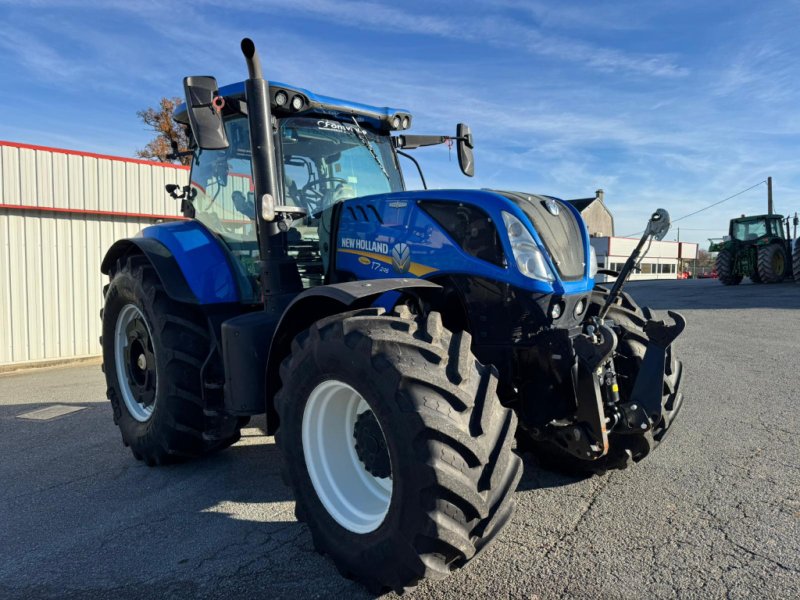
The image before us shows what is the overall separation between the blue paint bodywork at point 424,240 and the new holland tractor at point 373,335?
0.01 meters

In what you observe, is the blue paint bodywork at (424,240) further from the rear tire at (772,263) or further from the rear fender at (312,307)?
the rear tire at (772,263)

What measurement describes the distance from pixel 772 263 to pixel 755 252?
892mm

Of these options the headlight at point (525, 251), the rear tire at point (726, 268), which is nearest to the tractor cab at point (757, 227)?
the rear tire at point (726, 268)

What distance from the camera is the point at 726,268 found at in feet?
73.5

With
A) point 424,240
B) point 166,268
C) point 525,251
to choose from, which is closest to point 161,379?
point 166,268

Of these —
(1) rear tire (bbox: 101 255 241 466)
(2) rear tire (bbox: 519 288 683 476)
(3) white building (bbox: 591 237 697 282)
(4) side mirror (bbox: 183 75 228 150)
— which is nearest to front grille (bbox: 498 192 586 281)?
(2) rear tire (bbox: 519 288 683 476)

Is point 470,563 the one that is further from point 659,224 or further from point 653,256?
point 653,256

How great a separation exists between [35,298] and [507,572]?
30.4 feet

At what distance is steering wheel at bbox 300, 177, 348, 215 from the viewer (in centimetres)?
382

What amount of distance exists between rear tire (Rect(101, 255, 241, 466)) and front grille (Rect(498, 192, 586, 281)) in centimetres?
224

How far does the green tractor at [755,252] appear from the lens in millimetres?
21281

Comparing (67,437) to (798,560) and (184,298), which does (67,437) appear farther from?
(798,560)

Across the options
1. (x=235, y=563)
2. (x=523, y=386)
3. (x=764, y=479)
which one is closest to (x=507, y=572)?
(x=523, y=386)

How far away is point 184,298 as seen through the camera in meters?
3.80
